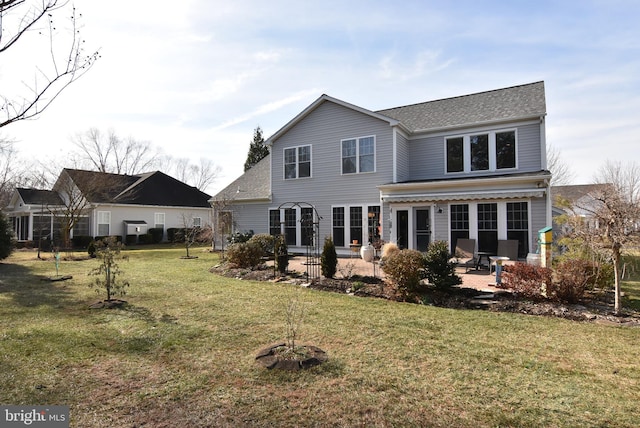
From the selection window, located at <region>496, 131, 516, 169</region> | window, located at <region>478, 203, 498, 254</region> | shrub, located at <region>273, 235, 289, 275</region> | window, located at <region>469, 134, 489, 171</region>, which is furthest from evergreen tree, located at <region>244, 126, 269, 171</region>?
window, located at <region>478, 203, 498, 254</region>

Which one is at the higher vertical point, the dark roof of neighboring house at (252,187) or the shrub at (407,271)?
the dark roof of neighboring house at (252,187)

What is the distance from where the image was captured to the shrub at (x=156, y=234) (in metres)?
30.5

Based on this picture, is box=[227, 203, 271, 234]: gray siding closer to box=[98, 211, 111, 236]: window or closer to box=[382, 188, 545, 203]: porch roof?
box=[382, 188, 545, 203]: porch roof

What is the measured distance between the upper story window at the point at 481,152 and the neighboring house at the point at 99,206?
2171cm

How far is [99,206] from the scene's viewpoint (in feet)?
91.0

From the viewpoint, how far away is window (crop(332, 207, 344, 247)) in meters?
17.8

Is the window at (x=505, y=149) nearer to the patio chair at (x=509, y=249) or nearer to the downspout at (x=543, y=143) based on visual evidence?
the downspout at (x=543, y=143)

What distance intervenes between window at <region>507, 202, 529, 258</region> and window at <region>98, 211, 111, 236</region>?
2907cm

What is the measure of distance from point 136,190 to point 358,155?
23055mm

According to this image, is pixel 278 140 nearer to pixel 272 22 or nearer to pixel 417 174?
pixel 417 174

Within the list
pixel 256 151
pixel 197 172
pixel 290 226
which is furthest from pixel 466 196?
pixel 197 172

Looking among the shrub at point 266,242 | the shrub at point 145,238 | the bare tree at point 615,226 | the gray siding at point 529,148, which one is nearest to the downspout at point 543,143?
the gray siding at point 529,148

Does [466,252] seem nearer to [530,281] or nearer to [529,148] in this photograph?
[530,281]

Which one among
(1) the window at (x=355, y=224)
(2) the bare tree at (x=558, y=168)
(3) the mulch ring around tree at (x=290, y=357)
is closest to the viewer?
(3) the mulch ring around tree at (x=290, y=357)
